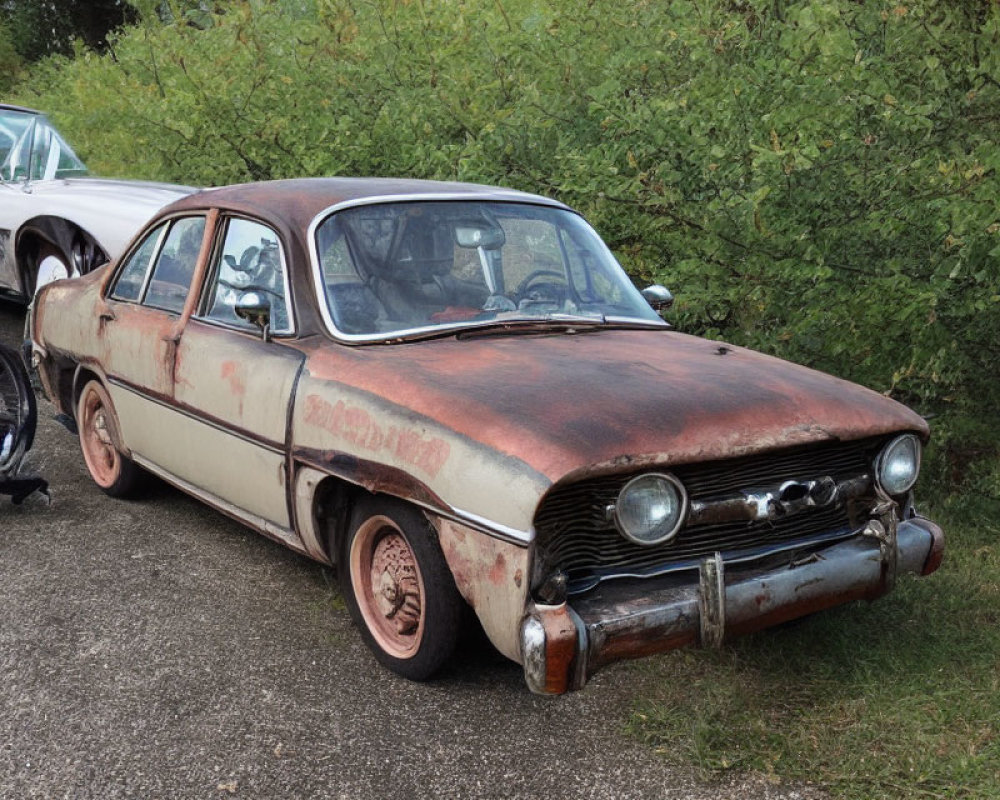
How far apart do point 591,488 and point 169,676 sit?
163 cm

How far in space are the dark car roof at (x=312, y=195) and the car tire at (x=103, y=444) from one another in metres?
1.15

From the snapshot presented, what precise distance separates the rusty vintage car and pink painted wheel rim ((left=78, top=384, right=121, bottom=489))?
571 mm

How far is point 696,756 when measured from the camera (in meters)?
3.37

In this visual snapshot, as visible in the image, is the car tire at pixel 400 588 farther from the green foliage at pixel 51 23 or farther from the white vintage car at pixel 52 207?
the green foliage at pixel 51 23

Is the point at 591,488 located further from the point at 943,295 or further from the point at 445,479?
the point at 943,295

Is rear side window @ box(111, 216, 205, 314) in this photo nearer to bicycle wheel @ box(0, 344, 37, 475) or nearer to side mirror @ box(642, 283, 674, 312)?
bicycle wheel @ box(0, 344, 37, 475)

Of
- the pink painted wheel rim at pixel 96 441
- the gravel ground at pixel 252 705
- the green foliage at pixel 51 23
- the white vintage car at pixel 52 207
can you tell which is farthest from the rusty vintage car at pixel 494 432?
the green foliage at pixel 51 23

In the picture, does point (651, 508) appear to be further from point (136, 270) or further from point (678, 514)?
point (136, 270)

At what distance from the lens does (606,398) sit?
11.6ft

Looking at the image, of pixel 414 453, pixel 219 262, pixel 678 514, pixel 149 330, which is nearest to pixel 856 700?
pixel 678 514

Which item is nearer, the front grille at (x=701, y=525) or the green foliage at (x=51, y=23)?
the front grille at (x=701, y=525)

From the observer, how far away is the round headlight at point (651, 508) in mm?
3350

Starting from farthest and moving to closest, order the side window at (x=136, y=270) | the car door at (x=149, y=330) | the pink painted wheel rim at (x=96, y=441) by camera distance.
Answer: the pink painted wheel rim at (x=96, y=441)
the side window at (x=136, y=270)
the car door at (x=149, y=330)

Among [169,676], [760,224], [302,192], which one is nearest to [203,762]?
[169,676]
